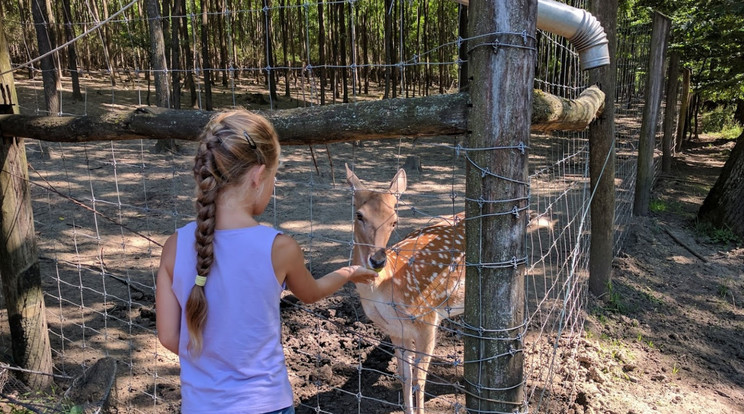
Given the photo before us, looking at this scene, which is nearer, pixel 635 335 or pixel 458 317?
pixel 635 335

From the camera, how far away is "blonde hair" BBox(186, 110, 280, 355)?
5.04ft

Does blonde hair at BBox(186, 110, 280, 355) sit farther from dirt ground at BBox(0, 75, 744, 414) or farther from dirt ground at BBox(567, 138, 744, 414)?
dirt ground at BBox(567, 138, 744, 414)

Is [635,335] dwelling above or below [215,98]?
below

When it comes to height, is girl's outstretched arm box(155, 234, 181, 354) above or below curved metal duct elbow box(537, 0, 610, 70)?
below

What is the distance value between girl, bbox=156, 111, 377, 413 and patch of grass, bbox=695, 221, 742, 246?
6457 mm

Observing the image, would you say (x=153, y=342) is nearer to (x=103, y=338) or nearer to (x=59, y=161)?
(x=103, y=338)

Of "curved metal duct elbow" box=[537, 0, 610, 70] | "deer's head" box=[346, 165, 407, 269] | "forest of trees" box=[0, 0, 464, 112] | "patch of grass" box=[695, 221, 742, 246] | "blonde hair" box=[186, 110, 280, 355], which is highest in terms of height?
"forest of trees" box=[0, 0, 464, 112]

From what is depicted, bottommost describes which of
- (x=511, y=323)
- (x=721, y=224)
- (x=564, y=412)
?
(x=564, y=412)

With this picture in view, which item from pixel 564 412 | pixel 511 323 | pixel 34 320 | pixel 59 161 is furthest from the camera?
pixel 59 161

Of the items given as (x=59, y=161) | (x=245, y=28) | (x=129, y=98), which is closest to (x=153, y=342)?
(x=59, y=161)

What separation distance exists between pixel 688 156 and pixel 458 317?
12546 millimetres

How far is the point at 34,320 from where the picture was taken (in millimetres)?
3473

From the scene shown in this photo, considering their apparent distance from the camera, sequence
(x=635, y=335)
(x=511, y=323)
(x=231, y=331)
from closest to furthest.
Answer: (x=231, y=331) → (x=511, y=323) → (x=635, y=335)

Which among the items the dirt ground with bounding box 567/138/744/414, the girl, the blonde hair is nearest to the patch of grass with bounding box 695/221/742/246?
the dirt ground with bounding box 567/138/744/414
